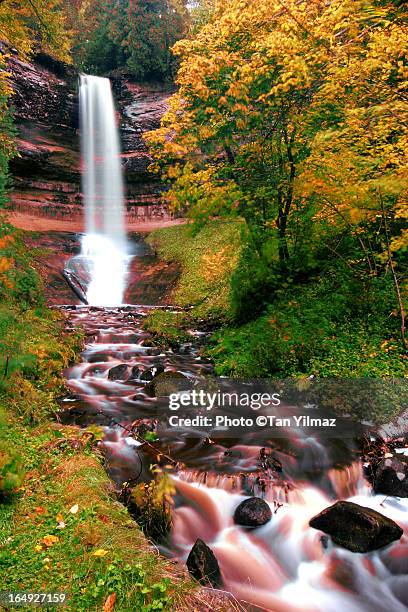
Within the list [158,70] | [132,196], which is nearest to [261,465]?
[132,196]

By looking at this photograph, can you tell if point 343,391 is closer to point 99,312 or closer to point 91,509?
point 91,509

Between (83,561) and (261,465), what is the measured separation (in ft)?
8.34

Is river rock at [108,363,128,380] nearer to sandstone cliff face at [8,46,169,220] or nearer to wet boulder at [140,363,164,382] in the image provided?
wet boulder at [140,363,164,382]

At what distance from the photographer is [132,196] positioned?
2706 centimetres

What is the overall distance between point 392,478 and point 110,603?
3.39 meters

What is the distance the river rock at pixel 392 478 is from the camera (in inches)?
175

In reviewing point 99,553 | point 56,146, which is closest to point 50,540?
point 99,553

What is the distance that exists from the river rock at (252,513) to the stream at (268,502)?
0.06 metres

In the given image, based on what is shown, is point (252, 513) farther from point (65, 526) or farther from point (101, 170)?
point (101, 170)

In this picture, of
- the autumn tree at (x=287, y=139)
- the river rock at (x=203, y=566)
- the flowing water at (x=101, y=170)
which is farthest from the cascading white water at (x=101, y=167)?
the river rock at (x=203, y=566)

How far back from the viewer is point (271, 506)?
4.27m

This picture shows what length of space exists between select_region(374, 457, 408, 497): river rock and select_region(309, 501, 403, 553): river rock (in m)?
0.50

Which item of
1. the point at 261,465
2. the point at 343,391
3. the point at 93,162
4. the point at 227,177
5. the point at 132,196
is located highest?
the point at 93,162

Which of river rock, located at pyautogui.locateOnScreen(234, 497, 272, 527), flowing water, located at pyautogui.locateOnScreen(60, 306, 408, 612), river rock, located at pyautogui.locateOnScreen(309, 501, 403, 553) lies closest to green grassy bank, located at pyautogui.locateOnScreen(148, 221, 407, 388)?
flowing water, located at pyautogui.locateOnScreen(60, 306, 408, 612)
